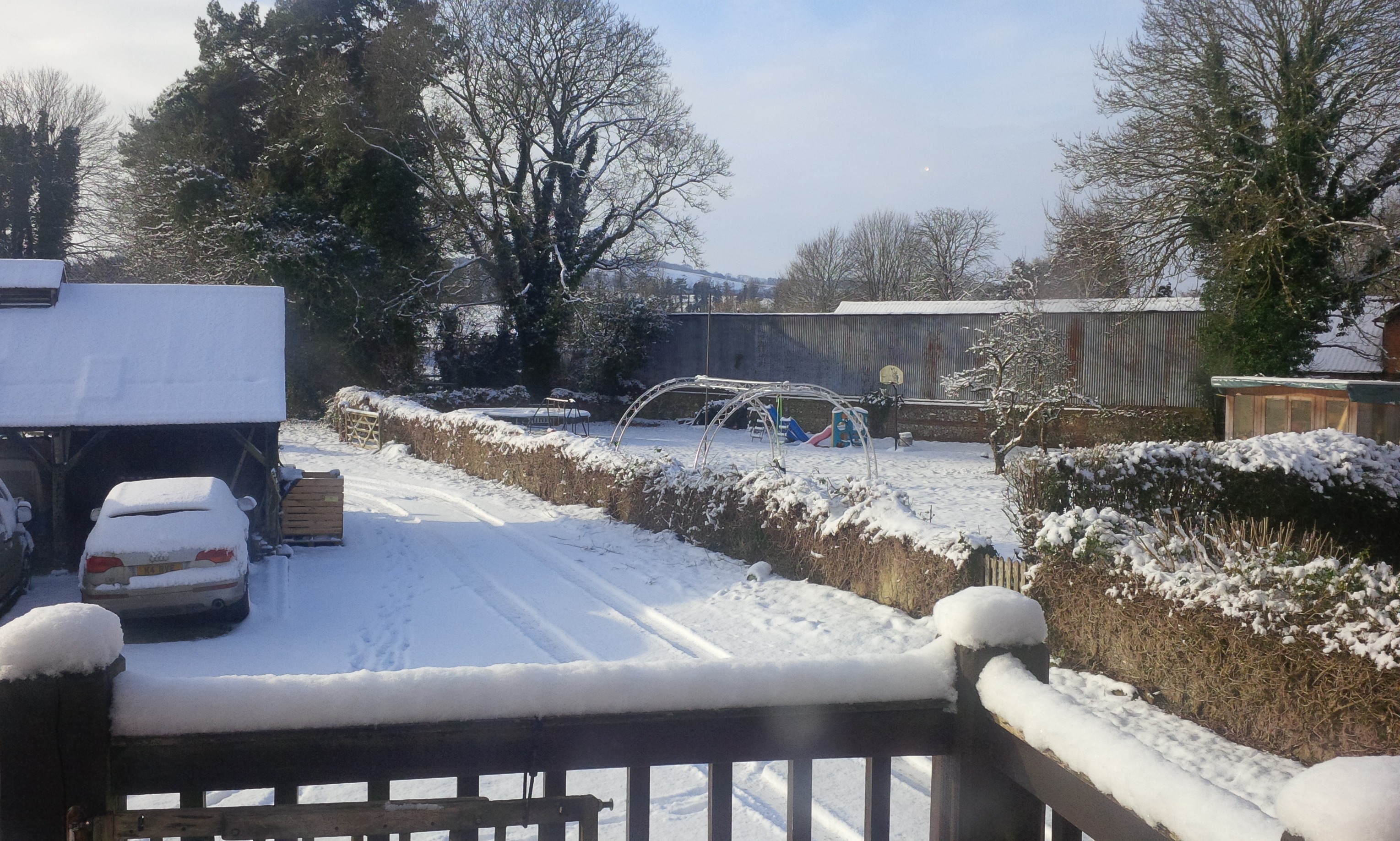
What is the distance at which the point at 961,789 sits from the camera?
2123 millimetres

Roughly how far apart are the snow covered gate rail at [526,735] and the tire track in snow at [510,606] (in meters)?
5.03

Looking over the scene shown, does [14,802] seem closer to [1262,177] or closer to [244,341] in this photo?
[244,341]

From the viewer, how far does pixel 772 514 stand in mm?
11750

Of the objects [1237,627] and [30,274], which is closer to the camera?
[1237,627]

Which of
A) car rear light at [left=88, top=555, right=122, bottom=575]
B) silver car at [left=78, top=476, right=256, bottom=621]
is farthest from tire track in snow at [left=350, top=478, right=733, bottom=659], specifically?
car rear light at [left=88, top=555, right=122, bottom=575]

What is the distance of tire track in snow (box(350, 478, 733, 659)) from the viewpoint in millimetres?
8969

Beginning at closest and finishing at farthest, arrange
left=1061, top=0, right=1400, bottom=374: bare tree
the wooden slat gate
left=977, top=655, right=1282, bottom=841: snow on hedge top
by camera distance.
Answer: left=977, top=655, right=1282, bottom=841: snow on hedge top < left=1061, top=0, right=1400, bottom=374: bare tree < the wooden slat gate

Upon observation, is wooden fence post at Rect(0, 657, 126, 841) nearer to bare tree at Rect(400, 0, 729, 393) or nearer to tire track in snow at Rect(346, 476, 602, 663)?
tire track in snow at Rect(346, 476, 602, 663)

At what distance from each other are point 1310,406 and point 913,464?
7.41 metres

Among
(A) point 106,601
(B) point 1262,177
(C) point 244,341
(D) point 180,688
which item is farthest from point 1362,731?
(B) point 1262,177

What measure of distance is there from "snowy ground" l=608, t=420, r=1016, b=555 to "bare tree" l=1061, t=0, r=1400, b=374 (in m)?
6.28

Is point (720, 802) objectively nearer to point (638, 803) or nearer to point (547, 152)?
point (638, 803)

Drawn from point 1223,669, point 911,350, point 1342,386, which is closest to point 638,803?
point 1223,669

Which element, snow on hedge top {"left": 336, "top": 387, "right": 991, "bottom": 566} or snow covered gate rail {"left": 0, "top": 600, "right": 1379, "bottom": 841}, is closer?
snow covered gate rail {"left": 0, "top": 600, "right": 1379, "bottom": 841}
